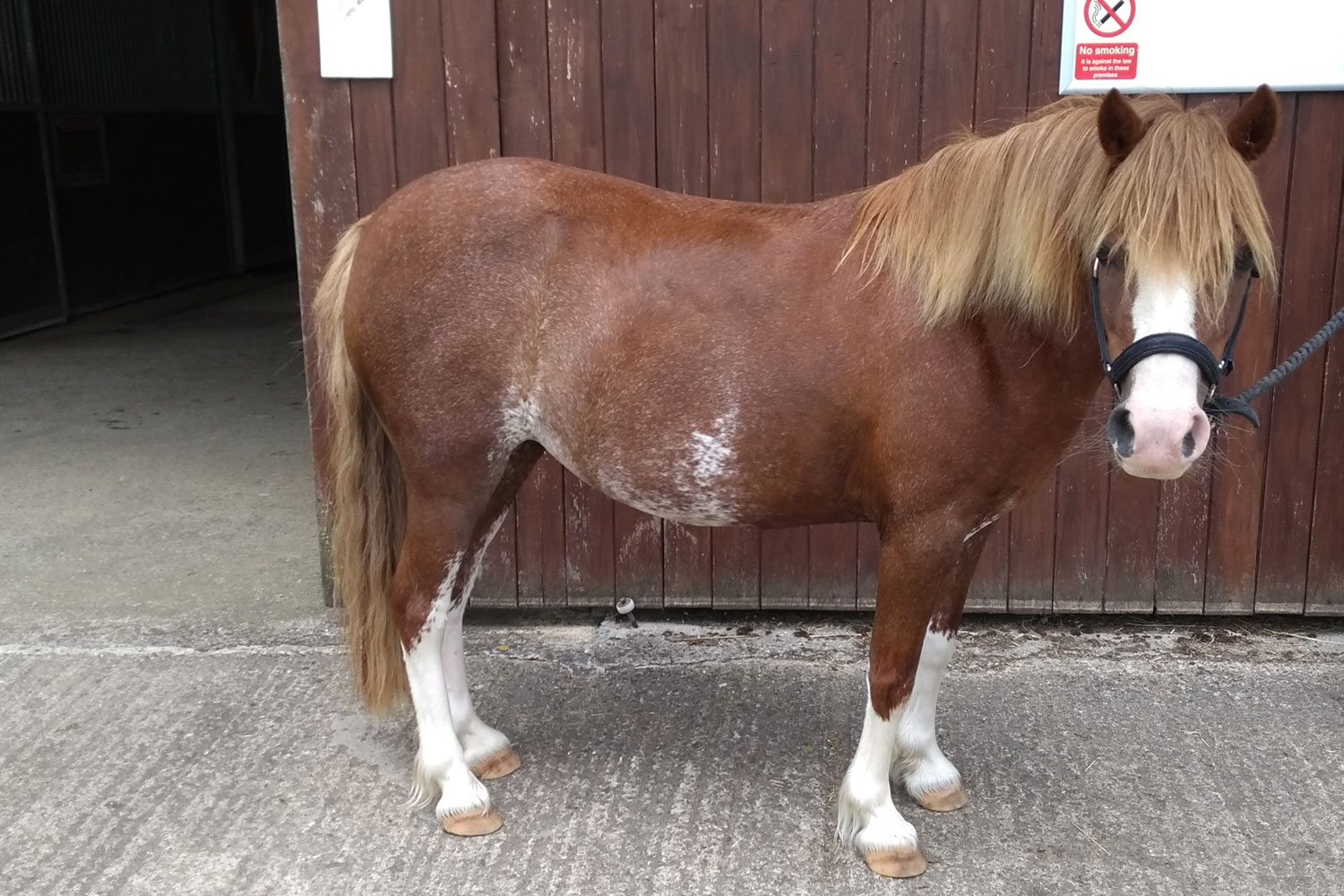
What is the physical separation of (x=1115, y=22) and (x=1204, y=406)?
1796mm

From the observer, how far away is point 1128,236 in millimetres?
1776

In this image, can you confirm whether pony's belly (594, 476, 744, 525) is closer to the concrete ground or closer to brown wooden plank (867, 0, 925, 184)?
the concrete ground

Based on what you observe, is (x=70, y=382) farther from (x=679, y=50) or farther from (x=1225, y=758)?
(x=1225, y=758)

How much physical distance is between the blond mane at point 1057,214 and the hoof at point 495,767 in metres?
1.61

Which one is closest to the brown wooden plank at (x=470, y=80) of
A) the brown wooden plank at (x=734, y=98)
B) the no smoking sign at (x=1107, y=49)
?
the brown wooden plank at (x=734, y=98)

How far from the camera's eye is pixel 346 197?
3352 mm

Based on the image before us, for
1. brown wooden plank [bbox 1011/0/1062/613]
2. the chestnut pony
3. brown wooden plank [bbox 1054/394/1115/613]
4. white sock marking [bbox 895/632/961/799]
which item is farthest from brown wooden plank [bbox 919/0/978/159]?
white sock marking [bbox 895/632/961/799]

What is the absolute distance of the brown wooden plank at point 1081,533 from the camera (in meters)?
3.46

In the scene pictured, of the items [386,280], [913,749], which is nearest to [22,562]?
[386,280]

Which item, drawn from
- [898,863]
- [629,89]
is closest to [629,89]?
[629,89]

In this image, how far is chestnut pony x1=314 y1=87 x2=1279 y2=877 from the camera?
6.67ft

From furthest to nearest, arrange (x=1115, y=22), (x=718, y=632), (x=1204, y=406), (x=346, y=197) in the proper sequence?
(x=718, y=632)
(x=346, y=197)
(x=1115, y=22)
(x=1204, y=406)

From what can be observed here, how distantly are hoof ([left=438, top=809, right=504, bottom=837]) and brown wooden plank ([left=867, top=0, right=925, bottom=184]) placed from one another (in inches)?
89.0

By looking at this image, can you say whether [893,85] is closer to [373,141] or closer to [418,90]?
[418,90]
